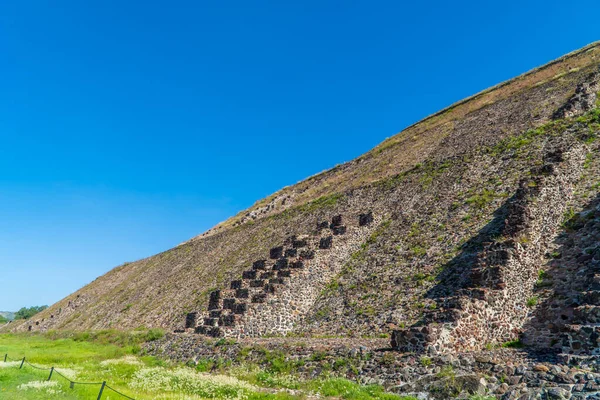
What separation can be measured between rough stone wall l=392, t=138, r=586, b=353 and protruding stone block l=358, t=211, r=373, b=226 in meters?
11.0

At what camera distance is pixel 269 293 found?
83.0 ft

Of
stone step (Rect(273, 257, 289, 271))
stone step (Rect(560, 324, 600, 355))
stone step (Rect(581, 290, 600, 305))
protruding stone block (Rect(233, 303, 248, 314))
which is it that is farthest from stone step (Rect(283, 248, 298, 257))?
stone step (Rect(560, 324, 600, 355))

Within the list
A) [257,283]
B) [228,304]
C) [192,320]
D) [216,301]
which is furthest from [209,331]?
[257,283]

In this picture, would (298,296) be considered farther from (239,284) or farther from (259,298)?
(239,284)

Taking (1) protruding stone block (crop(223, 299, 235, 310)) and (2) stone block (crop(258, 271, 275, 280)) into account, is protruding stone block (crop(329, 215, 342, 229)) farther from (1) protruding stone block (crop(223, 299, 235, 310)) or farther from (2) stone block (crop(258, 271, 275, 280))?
(1) protruding stone block (crop(223, 299, 235, 310))

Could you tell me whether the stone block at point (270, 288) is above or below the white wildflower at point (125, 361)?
above

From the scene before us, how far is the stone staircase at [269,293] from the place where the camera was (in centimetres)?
2422

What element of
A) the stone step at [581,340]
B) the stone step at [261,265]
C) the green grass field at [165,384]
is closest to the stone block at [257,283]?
the stone step at [261,265]

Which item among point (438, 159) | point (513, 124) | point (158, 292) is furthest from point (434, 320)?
point (158, 292)

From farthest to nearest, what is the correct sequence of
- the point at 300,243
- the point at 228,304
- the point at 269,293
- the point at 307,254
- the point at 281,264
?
the point at 300,243 < the point at 281,264 < the point at 307,254 < the point at 228,304 < the point at 269,293

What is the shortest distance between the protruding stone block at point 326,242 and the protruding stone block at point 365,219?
10.4ft

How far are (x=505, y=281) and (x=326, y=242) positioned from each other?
13641mm

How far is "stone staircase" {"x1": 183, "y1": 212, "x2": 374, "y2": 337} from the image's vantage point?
2422 centimetres

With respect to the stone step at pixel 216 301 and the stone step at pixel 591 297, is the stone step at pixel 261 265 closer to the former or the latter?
the stone step at pixel 216 301
